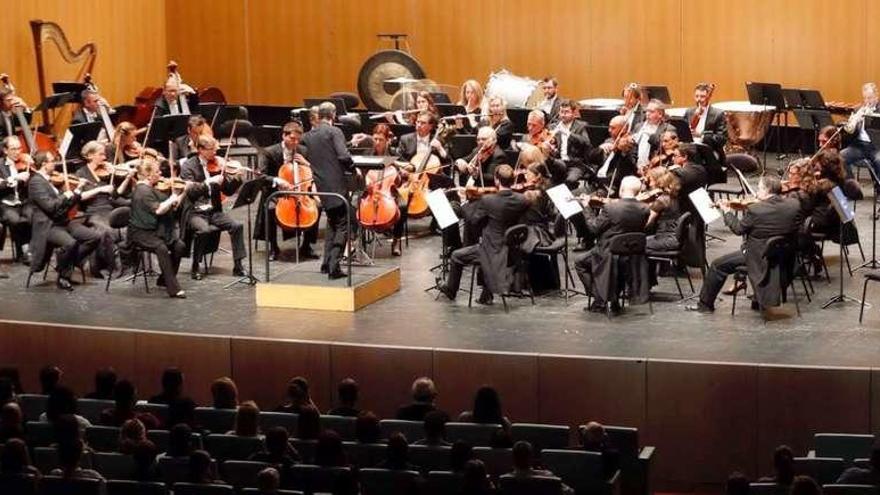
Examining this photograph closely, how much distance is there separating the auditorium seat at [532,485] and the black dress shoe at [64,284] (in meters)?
6.96

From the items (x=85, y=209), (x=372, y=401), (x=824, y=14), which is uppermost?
(x=824, y=14)

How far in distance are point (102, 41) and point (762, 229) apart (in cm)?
1335

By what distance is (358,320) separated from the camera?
13703 mm

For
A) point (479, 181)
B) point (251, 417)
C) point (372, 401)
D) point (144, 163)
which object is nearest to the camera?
point (251, 417)

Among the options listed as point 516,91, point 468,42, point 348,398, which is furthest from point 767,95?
point 348,398

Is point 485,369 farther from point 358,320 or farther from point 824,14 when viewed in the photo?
point 824,14

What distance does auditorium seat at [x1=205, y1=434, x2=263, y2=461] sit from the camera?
10234 mm

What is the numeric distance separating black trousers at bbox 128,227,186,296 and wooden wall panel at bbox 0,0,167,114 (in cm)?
790

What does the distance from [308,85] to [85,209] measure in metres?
10.3

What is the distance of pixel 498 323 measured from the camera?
44.4 feet

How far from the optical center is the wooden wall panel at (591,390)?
1201cm

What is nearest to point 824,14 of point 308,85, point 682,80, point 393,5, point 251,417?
point 682,80

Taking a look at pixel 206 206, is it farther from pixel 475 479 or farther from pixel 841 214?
pixel 475 479

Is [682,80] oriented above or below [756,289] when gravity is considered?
above
